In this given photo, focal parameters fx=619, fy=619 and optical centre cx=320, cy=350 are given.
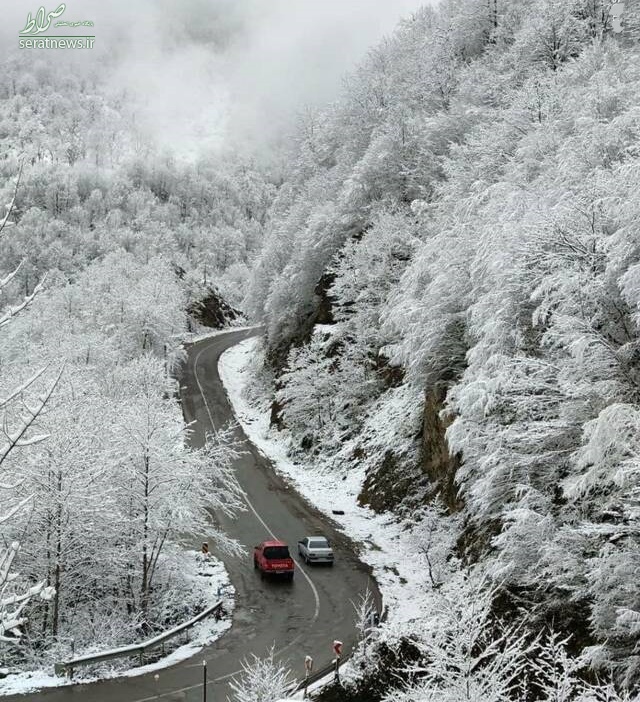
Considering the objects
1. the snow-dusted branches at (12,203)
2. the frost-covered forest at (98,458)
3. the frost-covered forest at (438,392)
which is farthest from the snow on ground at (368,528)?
the snow-dusted branches at (12,203)

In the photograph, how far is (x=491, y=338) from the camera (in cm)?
2014

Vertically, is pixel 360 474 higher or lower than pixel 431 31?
lower

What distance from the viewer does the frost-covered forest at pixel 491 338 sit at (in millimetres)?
13648

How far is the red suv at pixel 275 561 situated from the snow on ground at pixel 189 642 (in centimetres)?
147

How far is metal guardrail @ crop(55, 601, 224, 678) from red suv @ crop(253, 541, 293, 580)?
426cm

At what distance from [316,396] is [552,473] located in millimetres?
23508

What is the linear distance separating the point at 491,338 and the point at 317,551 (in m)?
11.3

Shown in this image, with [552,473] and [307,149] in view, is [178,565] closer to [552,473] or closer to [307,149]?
[552,473]

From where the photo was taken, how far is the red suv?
2377cm

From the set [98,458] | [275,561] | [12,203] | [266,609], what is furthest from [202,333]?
[12,203]

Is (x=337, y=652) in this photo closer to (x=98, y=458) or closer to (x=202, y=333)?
(x=98, y=458)

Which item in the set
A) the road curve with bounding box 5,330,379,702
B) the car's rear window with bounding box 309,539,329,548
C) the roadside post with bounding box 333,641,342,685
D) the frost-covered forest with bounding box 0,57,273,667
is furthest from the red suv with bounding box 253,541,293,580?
the roadside post with bounding box 333,641,342,685

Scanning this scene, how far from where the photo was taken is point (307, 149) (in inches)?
2692

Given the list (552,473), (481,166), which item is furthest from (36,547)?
(481,166)
